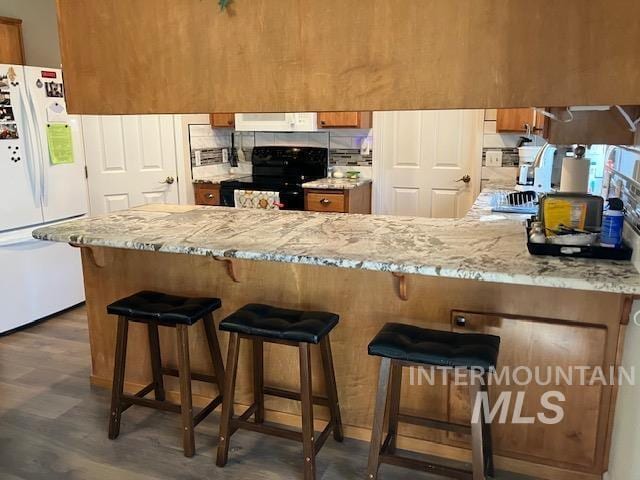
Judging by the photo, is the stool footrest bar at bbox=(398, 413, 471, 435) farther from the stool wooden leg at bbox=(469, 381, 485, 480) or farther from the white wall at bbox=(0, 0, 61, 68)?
the white wall at bbox=(0, 0, 61, 68)

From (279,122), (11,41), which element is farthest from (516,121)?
(11,41)

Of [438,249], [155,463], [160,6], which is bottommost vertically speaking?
[155,463]

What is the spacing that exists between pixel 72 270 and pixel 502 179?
360cm

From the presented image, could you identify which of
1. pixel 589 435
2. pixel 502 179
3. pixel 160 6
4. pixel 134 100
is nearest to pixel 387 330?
pixel 589 435

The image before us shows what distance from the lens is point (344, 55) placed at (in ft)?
6.09

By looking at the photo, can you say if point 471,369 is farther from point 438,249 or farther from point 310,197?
point 310,197

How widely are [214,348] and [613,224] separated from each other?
172 cm

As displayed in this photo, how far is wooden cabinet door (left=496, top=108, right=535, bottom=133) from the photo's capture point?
4.38 m

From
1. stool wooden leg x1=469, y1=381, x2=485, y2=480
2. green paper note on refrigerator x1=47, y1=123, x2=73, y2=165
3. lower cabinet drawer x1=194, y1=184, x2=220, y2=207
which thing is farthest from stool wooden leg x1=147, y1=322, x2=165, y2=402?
lower cabinet drawer x1=194, y1=184, x2=220, y2=207

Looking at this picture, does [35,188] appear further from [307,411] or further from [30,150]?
[307,411]

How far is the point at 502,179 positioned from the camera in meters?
4.72

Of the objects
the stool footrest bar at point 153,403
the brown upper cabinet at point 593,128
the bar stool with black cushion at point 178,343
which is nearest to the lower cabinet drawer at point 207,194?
the bar stool with black cushion at point 178,343

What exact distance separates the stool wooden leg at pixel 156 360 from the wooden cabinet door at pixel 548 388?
1.40 m

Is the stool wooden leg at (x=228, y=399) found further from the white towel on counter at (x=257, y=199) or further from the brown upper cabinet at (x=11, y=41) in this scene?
the brown upper cabinet at (x=11, y=41)
